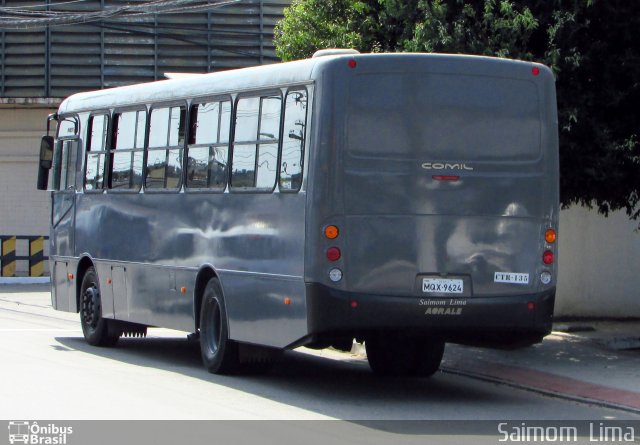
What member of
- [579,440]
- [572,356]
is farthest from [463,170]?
[572,356]

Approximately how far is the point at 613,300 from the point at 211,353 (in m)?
7.87

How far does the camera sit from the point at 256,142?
1332 centimetres

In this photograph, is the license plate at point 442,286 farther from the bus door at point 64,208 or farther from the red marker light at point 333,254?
the bus door at point 64,208

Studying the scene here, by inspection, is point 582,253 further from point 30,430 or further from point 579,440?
point 30,430

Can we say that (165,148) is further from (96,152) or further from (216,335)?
(216,335)

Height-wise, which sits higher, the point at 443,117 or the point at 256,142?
the point at 443,117

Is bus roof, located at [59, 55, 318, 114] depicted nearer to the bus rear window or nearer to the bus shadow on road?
the bus rear window

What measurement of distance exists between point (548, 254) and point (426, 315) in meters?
1.45

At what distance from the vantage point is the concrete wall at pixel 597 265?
19.8 metres

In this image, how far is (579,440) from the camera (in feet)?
34.7

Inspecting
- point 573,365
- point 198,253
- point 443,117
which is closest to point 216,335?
point 198,253

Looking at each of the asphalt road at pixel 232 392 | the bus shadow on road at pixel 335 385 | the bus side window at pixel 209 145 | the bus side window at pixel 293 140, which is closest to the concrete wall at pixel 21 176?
the asphalt road at pixel 232 392

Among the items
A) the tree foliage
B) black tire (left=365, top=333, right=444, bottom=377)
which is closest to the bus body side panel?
black tire (left=365, top=333, right=444, bottom=377)

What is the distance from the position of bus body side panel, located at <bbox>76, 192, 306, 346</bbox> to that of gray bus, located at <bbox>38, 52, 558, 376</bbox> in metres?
0.03
